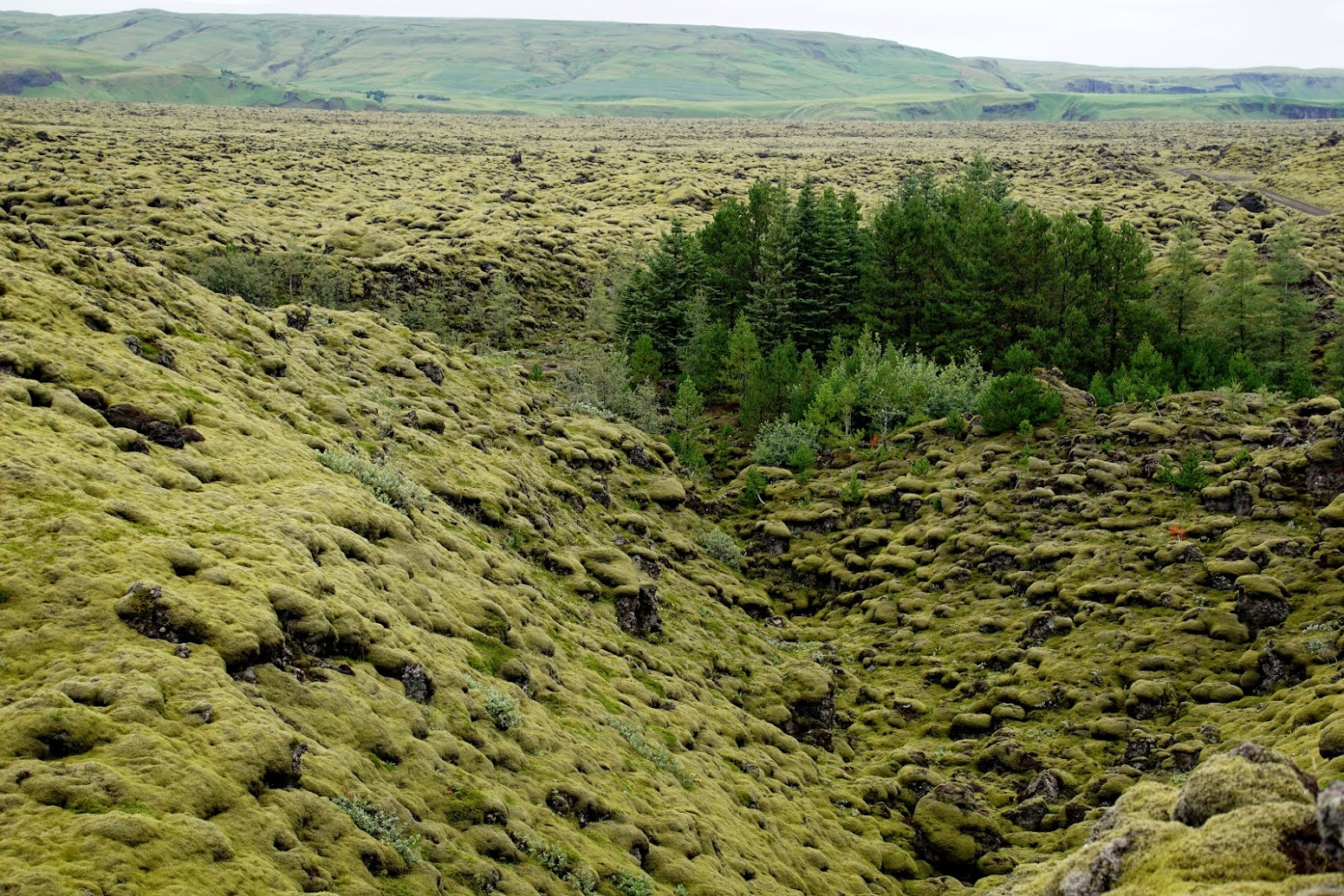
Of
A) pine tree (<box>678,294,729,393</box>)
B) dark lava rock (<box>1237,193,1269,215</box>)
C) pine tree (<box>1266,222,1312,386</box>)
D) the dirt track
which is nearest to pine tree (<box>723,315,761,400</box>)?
pine tree (<box>678,294,729,393</box>)

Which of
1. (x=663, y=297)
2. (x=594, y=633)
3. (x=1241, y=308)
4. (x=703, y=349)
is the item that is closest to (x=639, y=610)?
(x=594, y=633)

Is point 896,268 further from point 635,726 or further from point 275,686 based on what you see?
point 275,686

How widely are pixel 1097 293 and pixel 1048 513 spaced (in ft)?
85.4

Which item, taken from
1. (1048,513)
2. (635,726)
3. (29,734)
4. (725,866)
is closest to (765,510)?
(1048,513)

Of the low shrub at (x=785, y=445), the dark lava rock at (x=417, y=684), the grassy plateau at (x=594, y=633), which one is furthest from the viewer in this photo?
the low shrub at (x=785, y=445)

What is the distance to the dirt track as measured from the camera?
118 metres

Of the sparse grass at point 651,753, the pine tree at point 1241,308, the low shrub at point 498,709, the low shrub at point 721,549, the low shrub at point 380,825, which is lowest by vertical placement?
the low shrub at point 721,549

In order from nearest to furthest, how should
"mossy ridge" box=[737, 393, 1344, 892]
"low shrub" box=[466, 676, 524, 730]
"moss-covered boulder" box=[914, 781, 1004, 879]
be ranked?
"low shrub" box=[466, 676, 524, 730] → "moss-covered boulder" box=[914, 781, 1004, 879] → "mossy ridge" box=[737, 393, 1344, 892]

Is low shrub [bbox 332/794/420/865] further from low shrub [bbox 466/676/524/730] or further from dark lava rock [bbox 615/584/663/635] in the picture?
dark lava rock [bbox 615/584/663/635]

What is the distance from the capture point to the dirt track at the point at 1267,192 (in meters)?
118

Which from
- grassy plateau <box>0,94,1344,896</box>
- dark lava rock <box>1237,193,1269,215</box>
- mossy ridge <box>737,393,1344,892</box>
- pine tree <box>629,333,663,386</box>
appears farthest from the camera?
dark lava rock <box>1237,193,1269,215</box>

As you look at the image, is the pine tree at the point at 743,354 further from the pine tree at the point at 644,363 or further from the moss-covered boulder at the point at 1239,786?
the moss-covered boulder at the point at 1239,786

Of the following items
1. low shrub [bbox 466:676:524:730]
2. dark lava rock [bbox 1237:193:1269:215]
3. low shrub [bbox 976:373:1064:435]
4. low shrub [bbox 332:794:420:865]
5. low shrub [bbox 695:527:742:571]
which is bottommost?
low shrub [bbox 695:527:742:571]

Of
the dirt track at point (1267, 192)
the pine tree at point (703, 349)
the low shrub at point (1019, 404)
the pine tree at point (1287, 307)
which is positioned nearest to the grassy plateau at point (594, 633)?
the low shrub at point (1019, 404)
